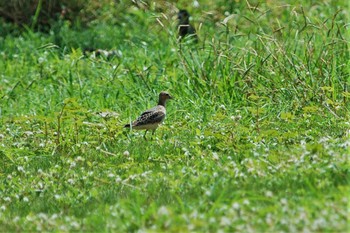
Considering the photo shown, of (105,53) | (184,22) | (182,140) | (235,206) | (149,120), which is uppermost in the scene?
(235,206)

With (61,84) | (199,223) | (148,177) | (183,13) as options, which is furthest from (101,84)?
(199,223)

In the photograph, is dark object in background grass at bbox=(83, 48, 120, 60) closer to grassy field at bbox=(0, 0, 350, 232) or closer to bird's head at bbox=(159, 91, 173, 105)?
grassy field at bbox=(0, 0, 350, 232)

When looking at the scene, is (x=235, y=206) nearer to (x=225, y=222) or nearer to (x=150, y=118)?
(x=225, y=222)

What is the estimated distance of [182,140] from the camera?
30.0 ft

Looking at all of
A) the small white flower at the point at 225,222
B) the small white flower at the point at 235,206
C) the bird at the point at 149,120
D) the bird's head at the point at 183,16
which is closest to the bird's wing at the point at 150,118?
the bird at the point at 149,120

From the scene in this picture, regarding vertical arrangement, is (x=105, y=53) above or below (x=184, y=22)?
above

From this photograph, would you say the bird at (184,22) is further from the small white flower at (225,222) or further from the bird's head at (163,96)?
the small white flower at (225,222)

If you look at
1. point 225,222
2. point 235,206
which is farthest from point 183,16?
point 225,222

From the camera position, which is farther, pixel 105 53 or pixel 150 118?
pixel 105 53

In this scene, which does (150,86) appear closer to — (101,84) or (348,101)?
(101,84)

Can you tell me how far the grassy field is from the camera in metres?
6.34

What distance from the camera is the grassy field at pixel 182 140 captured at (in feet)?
20.8

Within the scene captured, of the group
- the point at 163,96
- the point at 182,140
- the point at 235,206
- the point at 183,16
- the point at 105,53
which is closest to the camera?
the point at 235,206

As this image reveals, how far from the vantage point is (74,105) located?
9383mm
